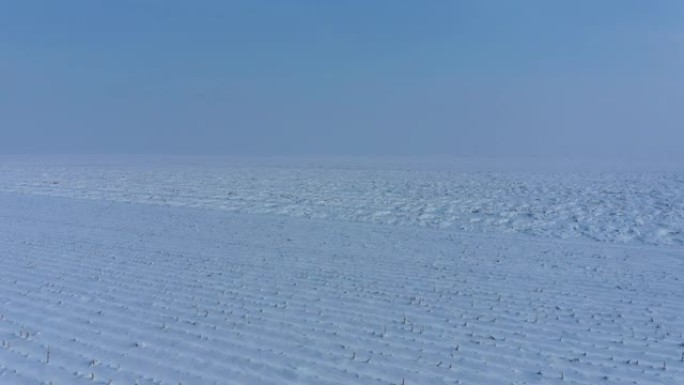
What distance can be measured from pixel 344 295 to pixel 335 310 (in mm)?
617

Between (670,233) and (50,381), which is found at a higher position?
(670,233)

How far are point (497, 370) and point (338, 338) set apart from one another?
1316 millimetres

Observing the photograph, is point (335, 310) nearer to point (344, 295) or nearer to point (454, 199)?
point (344, 295)

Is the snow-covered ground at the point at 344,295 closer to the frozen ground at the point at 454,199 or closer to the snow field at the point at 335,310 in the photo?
the snow field at the point at 335,310

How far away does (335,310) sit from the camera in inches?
248

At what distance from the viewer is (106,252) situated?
943cm

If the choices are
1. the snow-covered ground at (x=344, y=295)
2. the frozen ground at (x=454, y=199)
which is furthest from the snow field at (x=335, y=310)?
the frozen ground at (x=454, y=199)

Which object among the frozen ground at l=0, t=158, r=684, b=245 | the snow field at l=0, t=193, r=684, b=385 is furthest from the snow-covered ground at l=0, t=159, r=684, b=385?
the frozen ground at l=0, t=158, r=684, b=245

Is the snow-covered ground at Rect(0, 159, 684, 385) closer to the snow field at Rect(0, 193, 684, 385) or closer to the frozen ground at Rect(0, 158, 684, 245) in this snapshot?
the snow field at Rect(0, 193, 684, 385)

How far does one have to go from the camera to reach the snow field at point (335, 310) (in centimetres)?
469

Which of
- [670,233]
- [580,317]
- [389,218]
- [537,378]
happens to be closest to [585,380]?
[537,378]

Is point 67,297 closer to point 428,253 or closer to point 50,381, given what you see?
point 50,381

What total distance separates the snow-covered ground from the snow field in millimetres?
25

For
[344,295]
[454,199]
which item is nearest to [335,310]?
[344,295]
